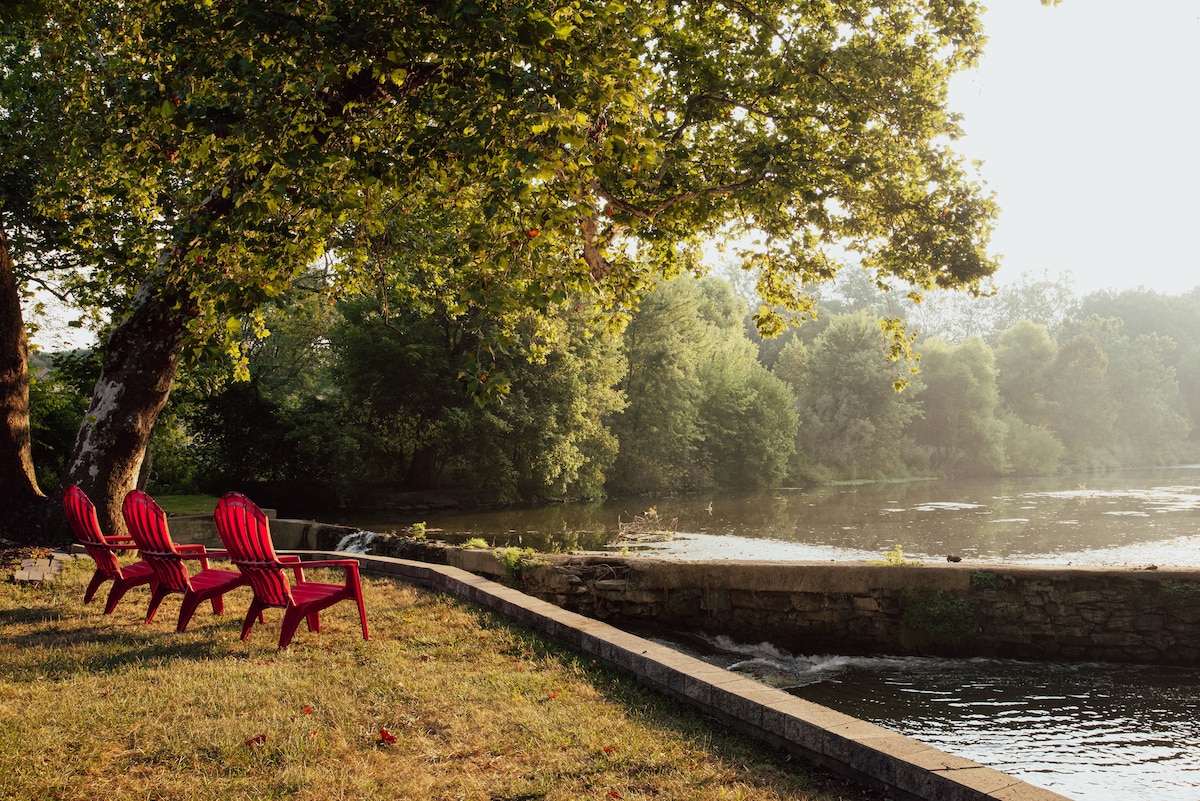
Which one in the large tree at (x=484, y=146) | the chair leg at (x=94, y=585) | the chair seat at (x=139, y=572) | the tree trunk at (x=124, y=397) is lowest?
the chair leg at (x=94, y=585)

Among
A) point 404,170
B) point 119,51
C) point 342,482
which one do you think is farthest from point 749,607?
point 342,482

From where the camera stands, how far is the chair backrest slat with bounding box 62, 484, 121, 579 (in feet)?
21.6

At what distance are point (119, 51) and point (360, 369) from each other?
15.4m

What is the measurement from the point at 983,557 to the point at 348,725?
46.8ft

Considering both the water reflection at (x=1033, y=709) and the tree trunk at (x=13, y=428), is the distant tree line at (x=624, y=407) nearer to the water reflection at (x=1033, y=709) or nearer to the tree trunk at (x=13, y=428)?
the tree trunk at (x=13, y=428)

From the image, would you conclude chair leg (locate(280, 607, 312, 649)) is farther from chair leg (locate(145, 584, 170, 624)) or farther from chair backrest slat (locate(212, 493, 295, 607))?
chair leg (locate(145, 584, 170, 624))

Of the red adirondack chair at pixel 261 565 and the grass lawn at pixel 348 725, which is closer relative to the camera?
the grass lawn at pixel 348 725

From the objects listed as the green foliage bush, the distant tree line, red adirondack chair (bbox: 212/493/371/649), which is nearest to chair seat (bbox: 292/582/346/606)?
red adirondack chair (bbox: 212/493/371/649)

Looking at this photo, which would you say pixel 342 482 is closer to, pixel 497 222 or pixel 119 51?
pixel 119 51

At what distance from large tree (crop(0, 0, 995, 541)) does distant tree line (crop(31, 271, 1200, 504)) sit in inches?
35.5

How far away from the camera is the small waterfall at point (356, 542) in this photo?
45.2ft

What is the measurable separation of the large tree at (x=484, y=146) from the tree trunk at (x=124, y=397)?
2 centimetres

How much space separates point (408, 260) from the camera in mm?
13289

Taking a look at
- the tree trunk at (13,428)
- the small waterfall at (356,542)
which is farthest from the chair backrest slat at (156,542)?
the small waterfall at (356,542)
